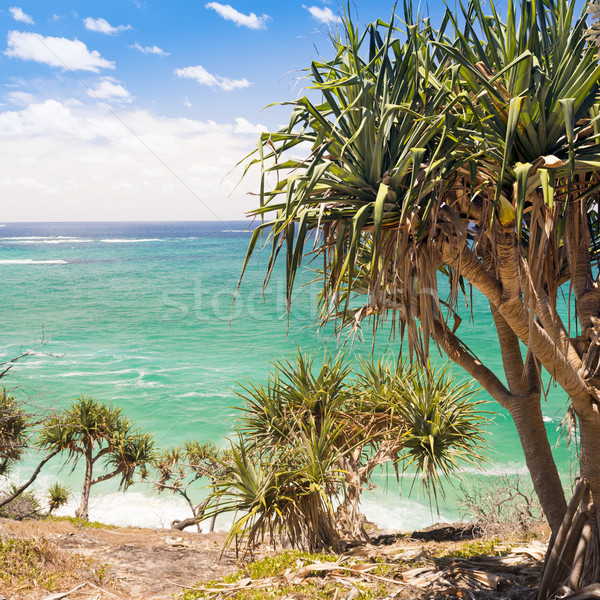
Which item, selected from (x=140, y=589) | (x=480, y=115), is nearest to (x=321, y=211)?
(x=480, y=115)

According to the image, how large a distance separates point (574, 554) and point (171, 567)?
485cm

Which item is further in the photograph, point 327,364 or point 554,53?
point 327,364

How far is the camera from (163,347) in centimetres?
3859

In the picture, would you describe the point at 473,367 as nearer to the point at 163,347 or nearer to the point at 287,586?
the point at 287,586

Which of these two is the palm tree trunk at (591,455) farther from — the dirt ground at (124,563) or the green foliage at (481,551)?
the dirt ground at (124,563)

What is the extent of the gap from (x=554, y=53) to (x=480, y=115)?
58cm

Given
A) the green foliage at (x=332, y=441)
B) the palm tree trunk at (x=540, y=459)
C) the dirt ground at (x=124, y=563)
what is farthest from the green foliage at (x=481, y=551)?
the dirt ground at (x=124, y=563)

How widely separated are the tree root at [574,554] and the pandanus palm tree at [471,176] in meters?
0.01

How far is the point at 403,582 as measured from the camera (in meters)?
4.57

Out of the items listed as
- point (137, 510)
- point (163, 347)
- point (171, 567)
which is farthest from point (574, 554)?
point (163, 347)

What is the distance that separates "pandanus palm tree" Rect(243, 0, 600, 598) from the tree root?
0.01 metres

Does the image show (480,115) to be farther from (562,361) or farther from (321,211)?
(562,361)

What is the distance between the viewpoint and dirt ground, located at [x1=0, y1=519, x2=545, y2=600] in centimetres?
444

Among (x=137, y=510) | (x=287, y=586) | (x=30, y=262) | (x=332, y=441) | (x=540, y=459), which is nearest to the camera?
(x=540, y=459)
